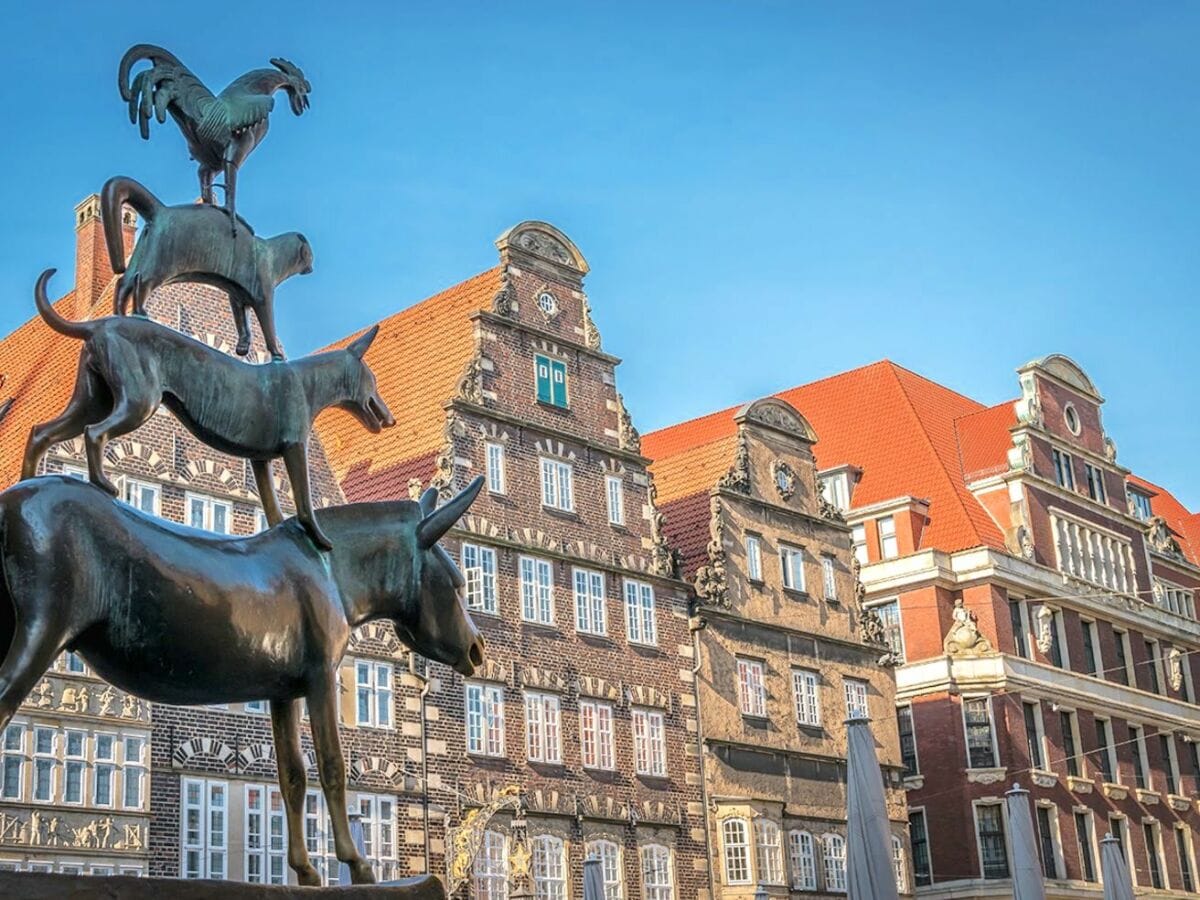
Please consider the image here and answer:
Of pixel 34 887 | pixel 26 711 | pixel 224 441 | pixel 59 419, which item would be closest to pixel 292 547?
pixel 224 441

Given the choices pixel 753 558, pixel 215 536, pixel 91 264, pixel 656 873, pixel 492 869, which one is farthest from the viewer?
pixel 753 558

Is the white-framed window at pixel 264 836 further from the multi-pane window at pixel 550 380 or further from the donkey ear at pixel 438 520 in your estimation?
the donkey ear at pixel 438 520

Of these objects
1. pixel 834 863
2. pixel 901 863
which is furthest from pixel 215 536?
pixel 901 863

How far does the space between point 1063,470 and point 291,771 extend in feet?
126

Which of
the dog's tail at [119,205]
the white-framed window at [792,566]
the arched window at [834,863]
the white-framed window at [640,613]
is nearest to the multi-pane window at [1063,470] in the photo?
the white-framed window at [792,566]

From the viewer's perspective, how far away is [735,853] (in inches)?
1206

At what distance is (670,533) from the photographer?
112ft

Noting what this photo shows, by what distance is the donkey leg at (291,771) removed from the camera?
8055 mm

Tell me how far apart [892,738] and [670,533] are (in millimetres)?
6460

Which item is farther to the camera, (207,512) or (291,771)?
(207,512)

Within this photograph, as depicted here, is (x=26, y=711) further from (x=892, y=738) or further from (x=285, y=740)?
(x=892, y=738)

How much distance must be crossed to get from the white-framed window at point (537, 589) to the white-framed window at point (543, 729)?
4.21 feet

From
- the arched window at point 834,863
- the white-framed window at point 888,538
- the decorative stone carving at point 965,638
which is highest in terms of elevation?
the white-framed window at point 888,538

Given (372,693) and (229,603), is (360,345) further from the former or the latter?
(372,693)
